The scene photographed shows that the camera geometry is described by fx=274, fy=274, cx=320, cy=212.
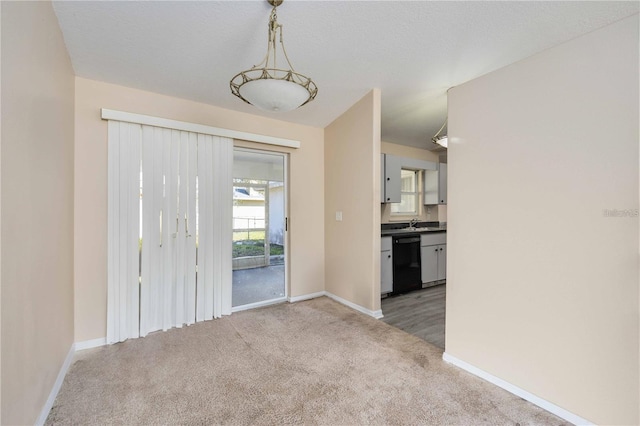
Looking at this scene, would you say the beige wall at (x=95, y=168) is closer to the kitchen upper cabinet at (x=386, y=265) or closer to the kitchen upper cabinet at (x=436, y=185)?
the kitchen upper cabinet at (x=386, y=265)

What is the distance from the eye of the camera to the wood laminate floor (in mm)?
2799

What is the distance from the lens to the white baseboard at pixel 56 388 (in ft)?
5.17

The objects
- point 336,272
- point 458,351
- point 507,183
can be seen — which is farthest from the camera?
point 336,272

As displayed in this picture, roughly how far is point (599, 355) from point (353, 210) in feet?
7.76

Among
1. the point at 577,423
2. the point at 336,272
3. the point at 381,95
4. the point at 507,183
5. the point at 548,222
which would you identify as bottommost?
the point at 577,423

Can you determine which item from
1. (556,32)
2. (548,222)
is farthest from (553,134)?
(556,32)

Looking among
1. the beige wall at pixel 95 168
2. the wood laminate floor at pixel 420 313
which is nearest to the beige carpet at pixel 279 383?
the wood laminate floor at pixel 420 313

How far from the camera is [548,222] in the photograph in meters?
1.73

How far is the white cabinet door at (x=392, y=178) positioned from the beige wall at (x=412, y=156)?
42cm

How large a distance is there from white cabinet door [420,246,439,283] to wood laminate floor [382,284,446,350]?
20 centimetres

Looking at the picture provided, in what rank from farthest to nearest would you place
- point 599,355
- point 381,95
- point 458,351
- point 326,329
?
1. point 381,95
2. point 326,329
3. point 458,351
4. point 599,355

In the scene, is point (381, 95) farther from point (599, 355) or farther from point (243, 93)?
point (599, 355)

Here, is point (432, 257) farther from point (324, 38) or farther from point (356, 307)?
point (324, 38)

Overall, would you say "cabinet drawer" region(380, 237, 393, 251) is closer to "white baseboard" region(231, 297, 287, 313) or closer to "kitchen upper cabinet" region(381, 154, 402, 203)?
"kitchen upper cabinet" region(381, 154, 402, 203)
